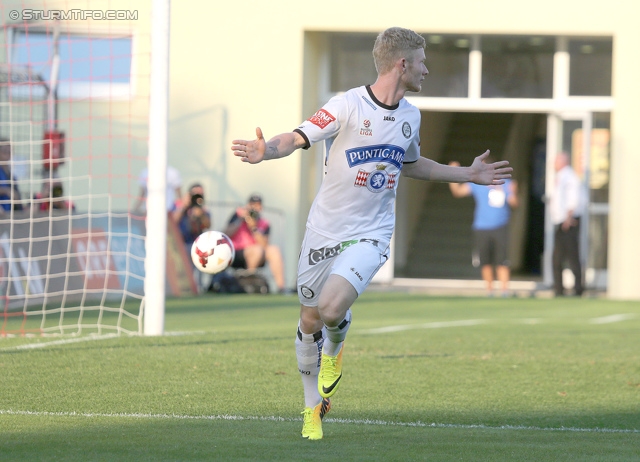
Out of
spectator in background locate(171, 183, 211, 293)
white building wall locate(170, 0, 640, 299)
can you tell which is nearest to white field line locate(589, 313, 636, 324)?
white building wall locate(170, 0, 640, 299)

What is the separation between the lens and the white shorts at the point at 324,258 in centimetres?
585

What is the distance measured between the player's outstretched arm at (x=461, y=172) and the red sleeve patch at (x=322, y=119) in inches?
29.0

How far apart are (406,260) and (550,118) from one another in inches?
→ 207

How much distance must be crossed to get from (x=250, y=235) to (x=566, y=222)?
17.8 ft

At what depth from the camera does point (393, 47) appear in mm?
6023

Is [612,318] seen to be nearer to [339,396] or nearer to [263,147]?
[339,396]

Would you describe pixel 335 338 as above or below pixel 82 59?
below

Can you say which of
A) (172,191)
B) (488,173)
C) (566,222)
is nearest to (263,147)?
(488,173)

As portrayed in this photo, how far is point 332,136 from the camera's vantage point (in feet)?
19.5

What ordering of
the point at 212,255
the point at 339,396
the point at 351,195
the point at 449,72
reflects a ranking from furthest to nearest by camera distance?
the point at 449,72 < the point at 212,255 < the point at 339,396 < the point at 351,195

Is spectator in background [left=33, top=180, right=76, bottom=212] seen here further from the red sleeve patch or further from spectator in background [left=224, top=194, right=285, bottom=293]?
the red sleeve patch

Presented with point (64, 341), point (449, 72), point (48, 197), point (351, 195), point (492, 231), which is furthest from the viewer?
point (449, 72)

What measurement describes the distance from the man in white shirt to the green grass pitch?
5.92m

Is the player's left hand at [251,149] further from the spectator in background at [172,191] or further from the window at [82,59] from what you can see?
the spectator in background at [172,191]
